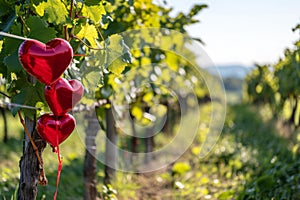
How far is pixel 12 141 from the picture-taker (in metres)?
8.53

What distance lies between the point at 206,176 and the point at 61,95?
4745 millimetres

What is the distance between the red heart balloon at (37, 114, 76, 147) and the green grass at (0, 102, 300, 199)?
1591 millimetres

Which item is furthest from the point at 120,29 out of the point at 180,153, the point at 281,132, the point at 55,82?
the point at 281,132

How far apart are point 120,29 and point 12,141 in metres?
5.29

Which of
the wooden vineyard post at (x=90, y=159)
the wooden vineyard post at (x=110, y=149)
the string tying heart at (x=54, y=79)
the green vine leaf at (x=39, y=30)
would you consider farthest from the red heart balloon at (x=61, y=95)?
the wooden vineyard post at (x=110, y=149)

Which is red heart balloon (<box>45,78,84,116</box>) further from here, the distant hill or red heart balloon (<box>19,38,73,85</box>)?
the distant hill

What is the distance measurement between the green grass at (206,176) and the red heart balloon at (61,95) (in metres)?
1.74

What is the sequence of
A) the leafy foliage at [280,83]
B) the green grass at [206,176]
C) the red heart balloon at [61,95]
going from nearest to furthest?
the red heart balloon at [61,95] → the green grass at [206,176] → the leafy foliage at [280,83]

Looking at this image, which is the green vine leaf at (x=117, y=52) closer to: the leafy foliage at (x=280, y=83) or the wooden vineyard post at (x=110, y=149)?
the leafy foliage at (x=280, y=83)

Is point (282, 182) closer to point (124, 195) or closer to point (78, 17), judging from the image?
point (124, 195)

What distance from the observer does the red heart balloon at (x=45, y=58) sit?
229 cm

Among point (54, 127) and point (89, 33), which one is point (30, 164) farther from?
point (89, 33)

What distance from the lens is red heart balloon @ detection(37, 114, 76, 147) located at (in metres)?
2.53

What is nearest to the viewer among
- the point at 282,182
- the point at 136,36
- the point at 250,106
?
the point at 136,36
